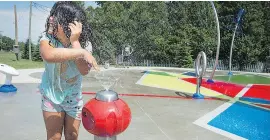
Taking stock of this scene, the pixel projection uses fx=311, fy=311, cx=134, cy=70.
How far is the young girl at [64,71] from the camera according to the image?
2.32 m

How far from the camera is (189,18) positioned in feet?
112

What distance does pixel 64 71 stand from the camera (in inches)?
95.5

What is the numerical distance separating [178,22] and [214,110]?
28.0 meters

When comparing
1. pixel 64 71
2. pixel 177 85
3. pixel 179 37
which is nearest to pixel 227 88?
pixel 177 85

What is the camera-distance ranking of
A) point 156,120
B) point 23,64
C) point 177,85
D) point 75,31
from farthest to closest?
point 23,64 < point 177,85 < point 156,120 < point 75,31

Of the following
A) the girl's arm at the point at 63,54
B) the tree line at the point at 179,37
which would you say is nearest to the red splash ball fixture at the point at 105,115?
the girl's arm at the point at 63,54

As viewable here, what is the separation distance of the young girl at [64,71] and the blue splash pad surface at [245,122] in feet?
11.0

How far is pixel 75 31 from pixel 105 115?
2.24 feet

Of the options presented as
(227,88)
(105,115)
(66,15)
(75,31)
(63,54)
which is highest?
(66,15)

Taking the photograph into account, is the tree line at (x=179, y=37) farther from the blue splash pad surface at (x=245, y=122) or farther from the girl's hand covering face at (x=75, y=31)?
the girl's hand covering face at (x=75, y=31)

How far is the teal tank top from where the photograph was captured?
2410 mm

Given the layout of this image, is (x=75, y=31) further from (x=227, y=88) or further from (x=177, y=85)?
(x=227, y=88)

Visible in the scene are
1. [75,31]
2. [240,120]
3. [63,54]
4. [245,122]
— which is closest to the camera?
[63,54]

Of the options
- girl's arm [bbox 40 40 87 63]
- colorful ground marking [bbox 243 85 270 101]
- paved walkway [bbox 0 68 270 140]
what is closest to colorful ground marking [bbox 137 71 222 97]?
colorful ground marking [bbox 243 85 270 101]
